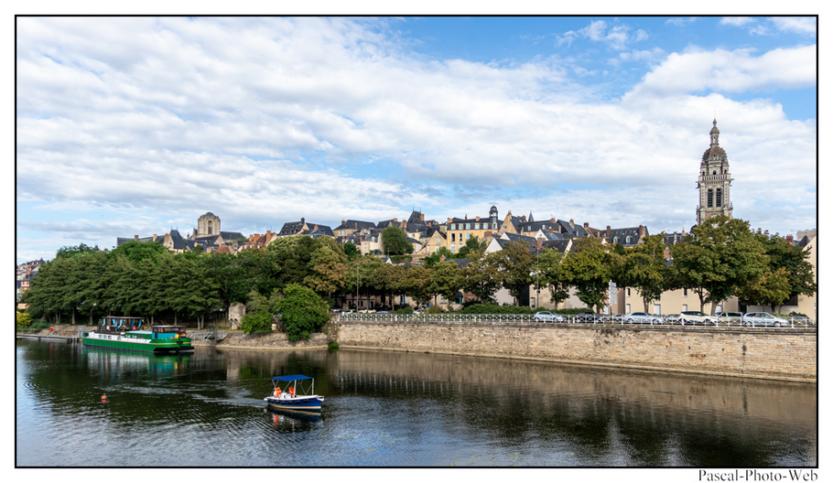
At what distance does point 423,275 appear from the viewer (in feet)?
248

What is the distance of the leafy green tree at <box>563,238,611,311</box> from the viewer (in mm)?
58469

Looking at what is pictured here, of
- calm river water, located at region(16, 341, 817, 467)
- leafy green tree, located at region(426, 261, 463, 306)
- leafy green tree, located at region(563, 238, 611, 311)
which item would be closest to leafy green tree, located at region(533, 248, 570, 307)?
leafy green tree, located at region(563, 238, 611, 311)

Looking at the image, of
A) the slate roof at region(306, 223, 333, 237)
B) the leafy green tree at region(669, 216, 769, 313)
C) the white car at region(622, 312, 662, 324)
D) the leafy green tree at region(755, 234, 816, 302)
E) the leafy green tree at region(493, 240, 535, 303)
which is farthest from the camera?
the slate roof at region(306, 223, 333, 237)

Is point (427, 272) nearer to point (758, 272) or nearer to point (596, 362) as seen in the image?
point (596, 362)

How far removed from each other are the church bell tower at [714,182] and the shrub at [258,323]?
114 metres

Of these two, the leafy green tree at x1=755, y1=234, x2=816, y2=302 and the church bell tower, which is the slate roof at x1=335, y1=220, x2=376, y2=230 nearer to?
the church bell tower

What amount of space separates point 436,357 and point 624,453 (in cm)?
3415

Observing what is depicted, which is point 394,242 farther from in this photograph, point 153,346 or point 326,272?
point 153,346

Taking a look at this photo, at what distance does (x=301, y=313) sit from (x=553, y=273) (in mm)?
27357

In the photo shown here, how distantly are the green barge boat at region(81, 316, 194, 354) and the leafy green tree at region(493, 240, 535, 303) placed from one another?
3542 centimetres

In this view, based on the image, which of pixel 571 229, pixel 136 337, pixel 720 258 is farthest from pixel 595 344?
pixel 571 229

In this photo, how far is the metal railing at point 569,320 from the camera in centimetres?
4688

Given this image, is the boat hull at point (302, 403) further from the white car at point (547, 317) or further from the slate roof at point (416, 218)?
the slate roof at point (416, 218)

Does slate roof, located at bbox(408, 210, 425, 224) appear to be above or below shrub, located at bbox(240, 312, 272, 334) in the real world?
above
